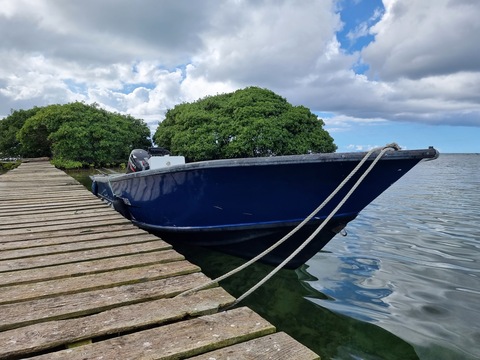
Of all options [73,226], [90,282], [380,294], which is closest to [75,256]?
[90,282]

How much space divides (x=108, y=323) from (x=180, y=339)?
48 centimetres

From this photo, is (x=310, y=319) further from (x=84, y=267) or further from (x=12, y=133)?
(x=12, y=133)

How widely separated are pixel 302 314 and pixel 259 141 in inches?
1025

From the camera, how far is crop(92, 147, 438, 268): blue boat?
12.1 ft

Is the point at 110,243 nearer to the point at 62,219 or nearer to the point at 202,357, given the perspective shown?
the point at 62,219

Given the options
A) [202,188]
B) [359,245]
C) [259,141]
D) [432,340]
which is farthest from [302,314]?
[259,141]

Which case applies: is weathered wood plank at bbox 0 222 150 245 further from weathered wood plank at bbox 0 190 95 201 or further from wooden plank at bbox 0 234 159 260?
weathered wood plank at bbox 0 190 95 201

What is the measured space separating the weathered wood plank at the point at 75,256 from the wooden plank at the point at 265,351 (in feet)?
5.92

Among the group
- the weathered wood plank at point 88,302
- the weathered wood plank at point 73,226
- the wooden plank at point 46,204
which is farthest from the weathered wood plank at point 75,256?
the wooden plank at point 46,204

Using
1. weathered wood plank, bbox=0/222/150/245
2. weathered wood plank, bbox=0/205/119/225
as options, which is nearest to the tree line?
weathered wood plank, bbox=0/205/119/225

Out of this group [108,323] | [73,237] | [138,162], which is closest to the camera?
[108,323]

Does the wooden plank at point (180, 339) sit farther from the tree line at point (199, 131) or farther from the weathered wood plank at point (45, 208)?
the tree line at point (199, 131)

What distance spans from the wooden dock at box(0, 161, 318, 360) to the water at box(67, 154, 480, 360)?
1.54 metres

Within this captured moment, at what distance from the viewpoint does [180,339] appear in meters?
1.77
